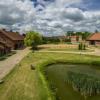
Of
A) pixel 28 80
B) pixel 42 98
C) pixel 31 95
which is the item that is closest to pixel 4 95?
pixel 31 95

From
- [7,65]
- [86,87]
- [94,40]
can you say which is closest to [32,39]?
[94,40]

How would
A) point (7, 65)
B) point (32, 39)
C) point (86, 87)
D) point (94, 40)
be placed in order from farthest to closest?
1. point (94, 40)
2. point (32, 39)
3. point (7, 65)
4. point (86, 87)

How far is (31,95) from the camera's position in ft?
67.1

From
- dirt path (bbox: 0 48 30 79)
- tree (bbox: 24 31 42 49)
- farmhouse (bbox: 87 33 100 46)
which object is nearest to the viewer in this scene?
dirt path (bbox: 0 48 30 79)

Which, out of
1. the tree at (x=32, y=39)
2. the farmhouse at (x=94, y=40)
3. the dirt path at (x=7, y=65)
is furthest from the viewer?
the farmhouse at (x=94, y=40)

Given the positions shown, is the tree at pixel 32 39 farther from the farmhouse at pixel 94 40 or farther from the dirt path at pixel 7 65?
the dirt path at pixel 7 65

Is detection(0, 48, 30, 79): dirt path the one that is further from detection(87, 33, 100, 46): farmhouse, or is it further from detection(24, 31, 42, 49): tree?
detection(87, 33, 100, 46): farmhouse

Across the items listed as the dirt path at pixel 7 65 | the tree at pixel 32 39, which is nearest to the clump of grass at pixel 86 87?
the dirt path at pixel 7 65

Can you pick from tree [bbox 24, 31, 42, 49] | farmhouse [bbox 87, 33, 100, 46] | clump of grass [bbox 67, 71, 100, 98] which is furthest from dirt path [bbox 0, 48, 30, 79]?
farmhouse [bbox 87, 33, 100, 46]

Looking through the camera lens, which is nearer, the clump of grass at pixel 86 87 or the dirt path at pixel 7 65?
the clump of grass at pixel 86 87

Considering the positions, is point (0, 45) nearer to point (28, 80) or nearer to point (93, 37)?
point (28, 80)

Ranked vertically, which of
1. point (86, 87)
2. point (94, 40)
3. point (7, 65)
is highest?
point (94, 40)

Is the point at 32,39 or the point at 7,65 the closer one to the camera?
the point at 7,65

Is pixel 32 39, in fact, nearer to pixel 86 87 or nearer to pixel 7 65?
pixel 7 65
